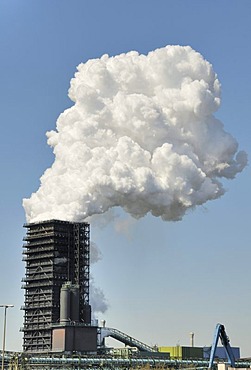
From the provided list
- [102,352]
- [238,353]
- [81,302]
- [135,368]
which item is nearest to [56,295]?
[81,302]

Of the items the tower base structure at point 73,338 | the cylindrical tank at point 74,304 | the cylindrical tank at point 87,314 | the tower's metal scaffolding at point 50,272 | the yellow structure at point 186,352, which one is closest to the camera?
the tower base structure at point 73,338

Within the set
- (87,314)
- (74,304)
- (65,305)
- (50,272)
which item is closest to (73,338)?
(65,305)

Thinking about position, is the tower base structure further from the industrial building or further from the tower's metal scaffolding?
the tower's metal scaffolding

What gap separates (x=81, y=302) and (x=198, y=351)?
28004 mm

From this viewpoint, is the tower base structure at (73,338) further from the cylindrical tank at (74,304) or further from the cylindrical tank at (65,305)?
the cylindrical tank at (74,304)

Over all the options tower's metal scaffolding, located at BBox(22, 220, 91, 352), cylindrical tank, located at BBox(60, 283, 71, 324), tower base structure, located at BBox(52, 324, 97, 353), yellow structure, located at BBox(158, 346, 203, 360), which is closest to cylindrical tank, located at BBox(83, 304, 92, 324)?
tower's metal scaffolding, located at BBox(22, 220, 91, 352)

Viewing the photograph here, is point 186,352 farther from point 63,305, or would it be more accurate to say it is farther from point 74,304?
point 63,305

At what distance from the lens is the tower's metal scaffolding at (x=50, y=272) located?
145 m

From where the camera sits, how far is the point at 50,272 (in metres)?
147

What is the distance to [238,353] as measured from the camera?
170625 mm

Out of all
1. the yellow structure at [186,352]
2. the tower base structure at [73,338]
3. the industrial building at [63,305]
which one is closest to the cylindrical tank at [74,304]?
the industrial building at [63,305]

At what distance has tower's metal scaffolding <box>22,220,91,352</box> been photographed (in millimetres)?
145000

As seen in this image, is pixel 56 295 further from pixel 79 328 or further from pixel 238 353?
pixel 238 353

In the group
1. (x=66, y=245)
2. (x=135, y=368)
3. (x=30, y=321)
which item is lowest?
(x=135, y=368)
